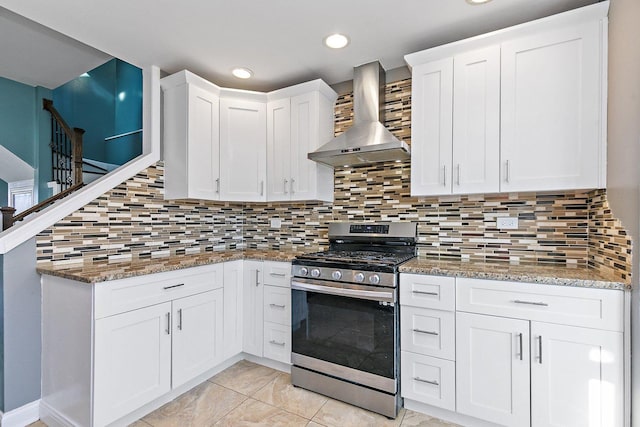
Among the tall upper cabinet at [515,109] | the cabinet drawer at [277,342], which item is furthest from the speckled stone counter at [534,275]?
the cabinet drawer at [277,342]

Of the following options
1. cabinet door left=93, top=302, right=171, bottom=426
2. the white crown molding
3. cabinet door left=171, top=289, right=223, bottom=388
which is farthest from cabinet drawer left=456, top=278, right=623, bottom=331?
the white crown molding

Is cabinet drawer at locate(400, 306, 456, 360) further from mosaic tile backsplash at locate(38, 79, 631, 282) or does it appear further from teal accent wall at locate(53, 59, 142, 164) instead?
teal accent wall at locate(53, 59, 142, 164)

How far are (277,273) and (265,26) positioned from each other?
1739 mm

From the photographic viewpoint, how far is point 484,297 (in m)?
1.68

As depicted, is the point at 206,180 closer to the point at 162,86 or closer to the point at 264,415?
the point at 162,86

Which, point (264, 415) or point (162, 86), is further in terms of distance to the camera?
point (162, 86)

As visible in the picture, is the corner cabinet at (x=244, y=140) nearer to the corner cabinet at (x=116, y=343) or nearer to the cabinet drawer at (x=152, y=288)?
the cabinet drawer at (x=152, y=288)

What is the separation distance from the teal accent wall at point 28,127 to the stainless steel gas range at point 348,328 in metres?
3.84

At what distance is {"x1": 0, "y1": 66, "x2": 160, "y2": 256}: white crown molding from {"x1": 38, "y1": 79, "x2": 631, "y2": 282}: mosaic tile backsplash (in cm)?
6

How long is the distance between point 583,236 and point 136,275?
9.11ft

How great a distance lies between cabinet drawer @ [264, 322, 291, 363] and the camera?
233 cm

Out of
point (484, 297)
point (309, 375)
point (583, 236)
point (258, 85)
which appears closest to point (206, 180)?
point (258, 85)

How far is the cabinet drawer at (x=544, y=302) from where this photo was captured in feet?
4.65

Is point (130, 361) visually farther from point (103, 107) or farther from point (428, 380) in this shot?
point (103, 107)
